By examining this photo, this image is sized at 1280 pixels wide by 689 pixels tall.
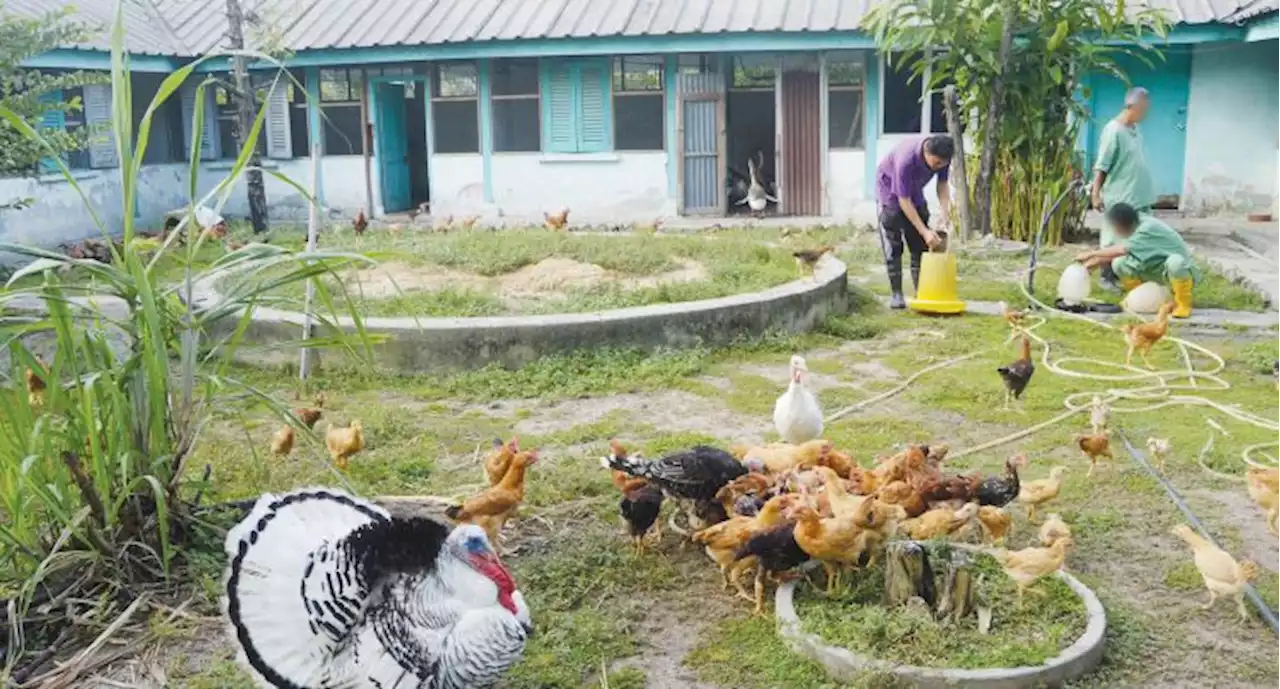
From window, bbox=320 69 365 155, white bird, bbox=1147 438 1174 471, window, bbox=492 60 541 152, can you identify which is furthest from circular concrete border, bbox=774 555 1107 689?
window, bbox=320 69 365 155

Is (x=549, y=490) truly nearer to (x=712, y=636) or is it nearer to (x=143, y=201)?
(x=712, y=636)

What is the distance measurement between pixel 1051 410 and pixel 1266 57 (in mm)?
11917

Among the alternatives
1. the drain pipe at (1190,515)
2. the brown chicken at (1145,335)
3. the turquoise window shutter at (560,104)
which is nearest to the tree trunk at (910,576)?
the drain pipe at (1190,515)

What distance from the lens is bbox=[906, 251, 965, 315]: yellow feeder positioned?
385 inches

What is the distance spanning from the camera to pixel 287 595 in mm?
3396

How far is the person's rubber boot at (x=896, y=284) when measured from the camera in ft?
33.6

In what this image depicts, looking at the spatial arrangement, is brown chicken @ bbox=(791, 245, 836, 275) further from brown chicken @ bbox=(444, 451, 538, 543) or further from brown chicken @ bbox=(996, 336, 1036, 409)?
brown chicken @ bbox=(444, 451, 538, 543)

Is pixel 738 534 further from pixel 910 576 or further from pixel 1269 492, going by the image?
pixel 1269 492

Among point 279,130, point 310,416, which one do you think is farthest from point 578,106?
point 310,416

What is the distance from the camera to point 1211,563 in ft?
13.8

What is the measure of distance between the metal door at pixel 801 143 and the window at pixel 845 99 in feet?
0.58

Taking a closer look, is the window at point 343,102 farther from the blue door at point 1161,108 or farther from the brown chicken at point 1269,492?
the brown chicken at point 1269,492

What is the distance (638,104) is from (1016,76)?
6.61 meters

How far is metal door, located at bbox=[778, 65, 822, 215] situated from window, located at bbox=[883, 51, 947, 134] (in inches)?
39.7
